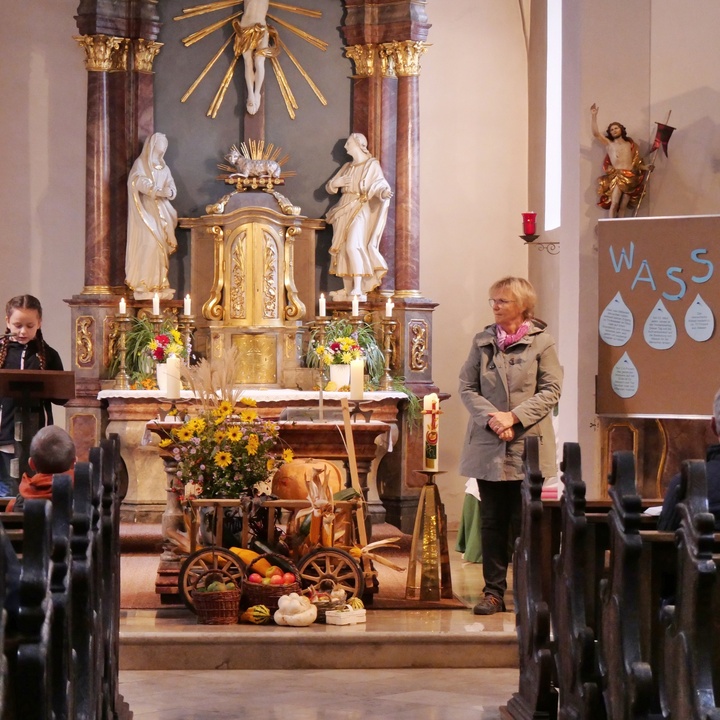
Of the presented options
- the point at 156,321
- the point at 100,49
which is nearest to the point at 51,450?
the point at 156,321

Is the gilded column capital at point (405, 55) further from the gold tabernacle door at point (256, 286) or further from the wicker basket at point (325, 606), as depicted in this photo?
the wicker basket at point (325, 606)

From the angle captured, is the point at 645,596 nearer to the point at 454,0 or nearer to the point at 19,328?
the point at 19,328

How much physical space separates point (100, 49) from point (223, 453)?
5.08m

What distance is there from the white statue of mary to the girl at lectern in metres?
3.49

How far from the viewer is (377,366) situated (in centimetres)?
1018

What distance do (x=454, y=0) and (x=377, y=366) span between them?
3.33 meters

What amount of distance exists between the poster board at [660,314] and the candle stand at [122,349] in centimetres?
Result: 419

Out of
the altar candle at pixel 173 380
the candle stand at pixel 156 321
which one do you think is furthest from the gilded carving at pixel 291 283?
the altar candle at pixel 173 380

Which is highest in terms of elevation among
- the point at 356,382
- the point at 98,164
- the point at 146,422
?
the point at 98,164

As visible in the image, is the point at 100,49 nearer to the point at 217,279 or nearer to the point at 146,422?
the point at 217,279

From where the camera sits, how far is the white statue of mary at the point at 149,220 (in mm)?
10125

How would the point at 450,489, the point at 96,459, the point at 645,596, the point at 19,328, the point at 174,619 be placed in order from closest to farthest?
the point at 645,596 < the point at 96,459 < the point at 174,619 < the point at 19,328 < the point at 450,489

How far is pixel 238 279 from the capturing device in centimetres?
1030

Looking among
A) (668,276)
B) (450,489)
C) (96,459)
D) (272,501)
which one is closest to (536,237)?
(450,489)
